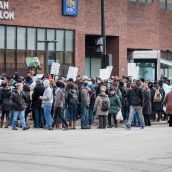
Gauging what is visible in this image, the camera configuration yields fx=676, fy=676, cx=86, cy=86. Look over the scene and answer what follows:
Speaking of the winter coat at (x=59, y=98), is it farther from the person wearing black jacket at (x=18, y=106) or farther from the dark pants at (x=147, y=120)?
the dark pants at (x=147, y=120)

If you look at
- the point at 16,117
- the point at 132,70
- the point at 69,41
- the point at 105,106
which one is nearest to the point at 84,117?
the point at 105,106

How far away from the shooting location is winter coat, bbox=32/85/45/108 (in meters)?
23.9

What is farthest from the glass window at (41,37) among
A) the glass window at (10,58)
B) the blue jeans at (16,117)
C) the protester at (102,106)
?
the blue jeans at (16,117)

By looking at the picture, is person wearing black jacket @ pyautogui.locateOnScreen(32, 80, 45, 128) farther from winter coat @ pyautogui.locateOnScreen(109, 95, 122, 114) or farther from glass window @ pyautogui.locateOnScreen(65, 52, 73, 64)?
glass window @ pyautogui.locateOnScreen(65, 52, 73, 64)

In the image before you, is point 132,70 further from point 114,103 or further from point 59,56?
point 59,56

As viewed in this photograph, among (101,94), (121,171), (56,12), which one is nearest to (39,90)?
(101,94)

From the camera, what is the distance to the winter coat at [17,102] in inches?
912

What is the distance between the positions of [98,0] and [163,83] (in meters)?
15.4

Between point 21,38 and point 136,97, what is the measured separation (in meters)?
16.9

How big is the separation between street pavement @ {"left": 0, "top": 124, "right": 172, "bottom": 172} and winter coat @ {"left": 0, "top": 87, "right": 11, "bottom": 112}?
1.21m

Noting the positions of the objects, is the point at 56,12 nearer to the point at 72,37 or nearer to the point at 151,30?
the point at 72,37

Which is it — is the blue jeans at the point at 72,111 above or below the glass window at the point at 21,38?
below

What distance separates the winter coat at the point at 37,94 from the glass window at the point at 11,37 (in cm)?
1586

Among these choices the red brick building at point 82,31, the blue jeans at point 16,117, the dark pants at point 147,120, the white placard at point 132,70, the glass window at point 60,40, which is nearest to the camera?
the blue jeans at point 16,117
